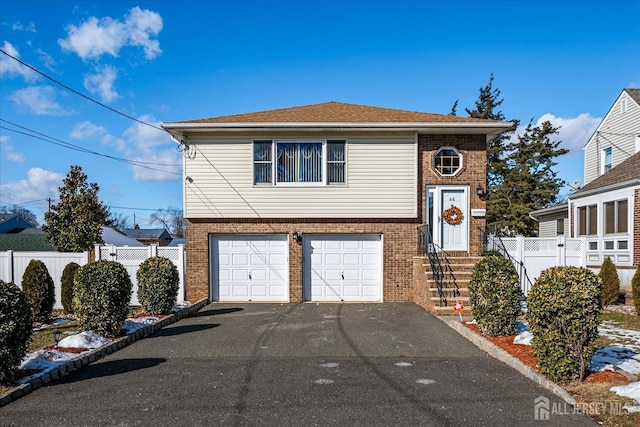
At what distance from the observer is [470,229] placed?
1337cm

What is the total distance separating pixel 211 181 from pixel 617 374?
10866 millimetres

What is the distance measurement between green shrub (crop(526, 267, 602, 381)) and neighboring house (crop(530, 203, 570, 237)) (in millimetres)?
17090

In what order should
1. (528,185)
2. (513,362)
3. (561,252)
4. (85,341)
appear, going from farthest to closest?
1. (528,185)
2. (561,252)
3. (85,341)
4. (513,362)

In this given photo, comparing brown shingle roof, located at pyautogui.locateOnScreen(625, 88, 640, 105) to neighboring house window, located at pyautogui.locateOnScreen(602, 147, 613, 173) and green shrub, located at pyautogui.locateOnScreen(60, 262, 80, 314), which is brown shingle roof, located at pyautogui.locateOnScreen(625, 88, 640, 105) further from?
green shrub, located at pyautogui.locateOnScreen(60, 262, 80, 314)

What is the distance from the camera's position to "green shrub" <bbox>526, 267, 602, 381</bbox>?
524 centimetres

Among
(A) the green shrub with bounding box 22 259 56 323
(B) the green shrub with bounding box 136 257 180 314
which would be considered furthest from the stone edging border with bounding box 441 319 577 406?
(A) the green shrub with bounding box 22 259 56 323

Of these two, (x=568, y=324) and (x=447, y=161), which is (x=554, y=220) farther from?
(x=568, y=324)

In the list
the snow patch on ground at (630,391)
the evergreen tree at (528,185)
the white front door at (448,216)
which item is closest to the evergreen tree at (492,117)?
the evergreen tree at (528,185)

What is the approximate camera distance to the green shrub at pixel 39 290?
1089 centimetres

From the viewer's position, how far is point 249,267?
13438 millimetres

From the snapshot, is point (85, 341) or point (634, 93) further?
point (634, 93)

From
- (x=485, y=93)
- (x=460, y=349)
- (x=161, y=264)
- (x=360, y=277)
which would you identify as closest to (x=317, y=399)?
(x=460, y=349)

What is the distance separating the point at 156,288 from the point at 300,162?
5.53 m

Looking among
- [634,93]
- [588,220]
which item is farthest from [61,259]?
[634,93]
